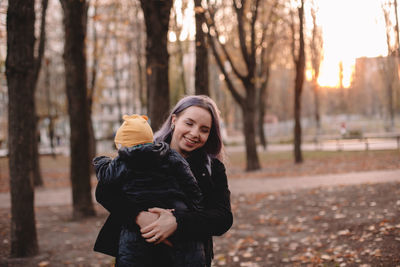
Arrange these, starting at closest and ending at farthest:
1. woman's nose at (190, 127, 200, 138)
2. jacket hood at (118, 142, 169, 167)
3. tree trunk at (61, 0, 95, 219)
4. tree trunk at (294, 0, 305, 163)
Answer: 1. jacket hood at (118, 142, 169, 167)
2. woman's nose at (190, 127, 200, 138)
3. tree trunk at (61, 0, 95, 219)
4. tree trunk at (294, 0, 305, 163)

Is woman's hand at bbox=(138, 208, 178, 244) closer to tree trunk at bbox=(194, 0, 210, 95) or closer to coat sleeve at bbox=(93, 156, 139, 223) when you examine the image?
coat sleeve at bbox=(93, 156, 139, 223)

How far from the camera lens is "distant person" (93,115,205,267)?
240 centimetres

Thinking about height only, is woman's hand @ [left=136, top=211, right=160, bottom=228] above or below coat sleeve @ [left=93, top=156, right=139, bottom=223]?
below

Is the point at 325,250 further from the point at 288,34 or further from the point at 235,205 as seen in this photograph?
the point at 288,34

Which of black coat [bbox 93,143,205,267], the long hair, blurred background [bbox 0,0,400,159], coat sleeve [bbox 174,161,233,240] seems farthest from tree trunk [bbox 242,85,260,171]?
black coat [bbox 93,143,205,267]

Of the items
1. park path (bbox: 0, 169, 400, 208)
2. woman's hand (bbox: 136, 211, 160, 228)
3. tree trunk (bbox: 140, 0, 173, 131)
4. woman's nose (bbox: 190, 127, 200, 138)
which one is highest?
tree trunk (bbox: 140, 0, 173, 131)

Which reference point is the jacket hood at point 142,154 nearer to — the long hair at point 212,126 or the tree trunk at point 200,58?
the long hair at point 212,126

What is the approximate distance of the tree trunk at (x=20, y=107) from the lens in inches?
234

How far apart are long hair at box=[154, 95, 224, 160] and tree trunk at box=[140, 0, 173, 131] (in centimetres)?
435

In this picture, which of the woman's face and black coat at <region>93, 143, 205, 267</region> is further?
the woman's face

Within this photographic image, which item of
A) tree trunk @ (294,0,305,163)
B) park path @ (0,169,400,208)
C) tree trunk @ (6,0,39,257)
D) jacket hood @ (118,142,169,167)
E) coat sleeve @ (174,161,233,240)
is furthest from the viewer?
tree trunk @ (294,0,305,163)

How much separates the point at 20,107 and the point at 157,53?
235cm

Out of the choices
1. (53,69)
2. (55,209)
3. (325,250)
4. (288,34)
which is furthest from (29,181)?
(53,69)

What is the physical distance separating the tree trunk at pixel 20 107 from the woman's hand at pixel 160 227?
4244 mm
